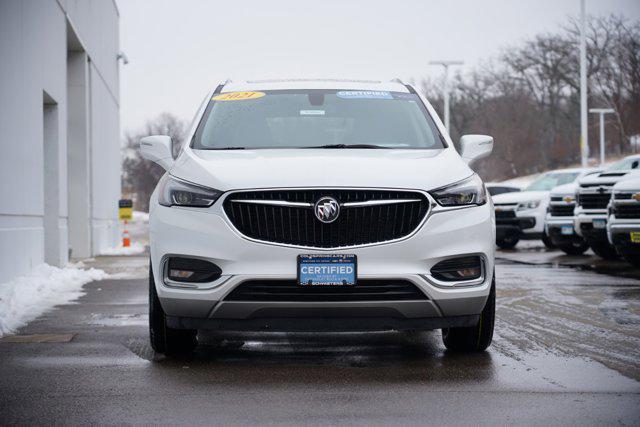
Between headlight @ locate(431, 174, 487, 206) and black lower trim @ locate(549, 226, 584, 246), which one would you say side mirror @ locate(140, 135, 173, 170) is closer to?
headlight @ locate(431, 174, 487, 206)

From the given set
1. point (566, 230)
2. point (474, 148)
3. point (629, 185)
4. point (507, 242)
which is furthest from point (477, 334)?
point (507, 242)

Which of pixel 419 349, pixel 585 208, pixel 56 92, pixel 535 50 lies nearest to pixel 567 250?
pixel 585 208

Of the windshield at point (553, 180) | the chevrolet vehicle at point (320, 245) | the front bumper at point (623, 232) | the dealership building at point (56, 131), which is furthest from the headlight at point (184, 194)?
the windshield at point (553, 180)

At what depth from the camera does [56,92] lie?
50.6 ft

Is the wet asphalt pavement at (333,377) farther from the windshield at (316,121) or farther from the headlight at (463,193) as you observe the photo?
the windshield at (316,121)

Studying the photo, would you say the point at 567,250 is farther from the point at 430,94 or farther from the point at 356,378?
the point at 430,94

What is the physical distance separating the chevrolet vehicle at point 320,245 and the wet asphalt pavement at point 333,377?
13.1 inches

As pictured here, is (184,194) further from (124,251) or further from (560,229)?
(124,251)

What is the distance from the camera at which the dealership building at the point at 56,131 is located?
11.6m

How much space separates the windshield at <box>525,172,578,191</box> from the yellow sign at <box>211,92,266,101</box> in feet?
49.4

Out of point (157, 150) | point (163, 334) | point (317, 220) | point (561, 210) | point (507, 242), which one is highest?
point (157, 150)

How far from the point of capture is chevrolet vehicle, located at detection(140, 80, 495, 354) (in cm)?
551

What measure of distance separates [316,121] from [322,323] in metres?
1.84

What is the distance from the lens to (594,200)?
50.3ft
